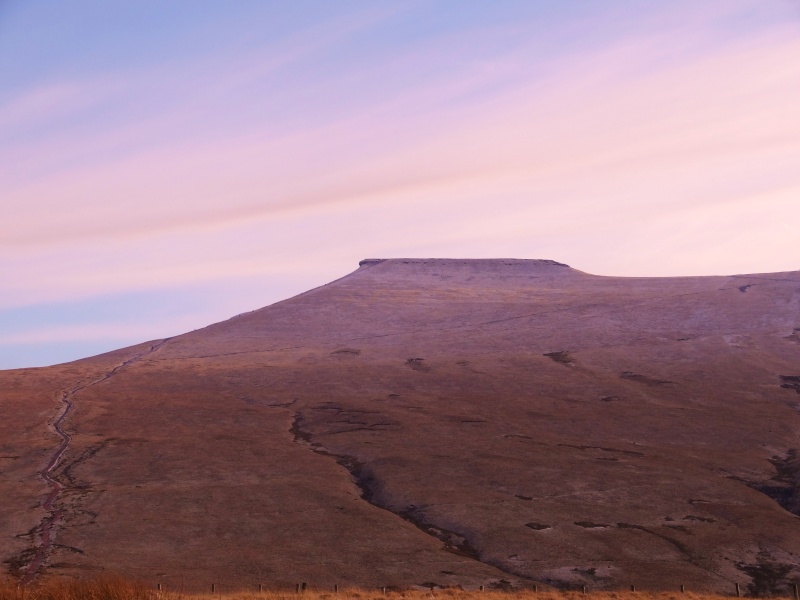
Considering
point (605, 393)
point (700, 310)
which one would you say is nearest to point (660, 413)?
point (605, 393)

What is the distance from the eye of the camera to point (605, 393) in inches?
3066

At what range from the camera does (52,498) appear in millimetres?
51781

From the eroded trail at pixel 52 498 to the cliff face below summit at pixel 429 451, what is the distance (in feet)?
0.74

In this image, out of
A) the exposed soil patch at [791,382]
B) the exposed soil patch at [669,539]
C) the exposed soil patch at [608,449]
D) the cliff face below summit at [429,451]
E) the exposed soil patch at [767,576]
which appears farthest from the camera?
the exposed soil patch at [791,382]

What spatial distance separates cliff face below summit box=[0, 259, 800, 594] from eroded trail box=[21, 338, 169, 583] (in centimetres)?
23

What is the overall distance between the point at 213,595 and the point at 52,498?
78.5 feet

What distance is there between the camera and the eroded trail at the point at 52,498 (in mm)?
41562

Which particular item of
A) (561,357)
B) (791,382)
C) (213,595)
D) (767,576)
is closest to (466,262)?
(561,357)

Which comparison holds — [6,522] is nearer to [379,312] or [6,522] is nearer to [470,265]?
[379,312]

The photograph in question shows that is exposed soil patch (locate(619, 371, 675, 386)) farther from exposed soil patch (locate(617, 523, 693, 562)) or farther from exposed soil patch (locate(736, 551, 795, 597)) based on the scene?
exposed soil patch (locate(736, 551, 795, 597))

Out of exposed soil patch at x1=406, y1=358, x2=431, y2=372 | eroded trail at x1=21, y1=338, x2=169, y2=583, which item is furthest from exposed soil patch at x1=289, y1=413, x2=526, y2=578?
exposed soil patch at x1=406, y1=358, x2=431, y2=372

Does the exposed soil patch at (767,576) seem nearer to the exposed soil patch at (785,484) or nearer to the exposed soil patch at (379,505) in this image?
the exposed soil patch at (785,484)

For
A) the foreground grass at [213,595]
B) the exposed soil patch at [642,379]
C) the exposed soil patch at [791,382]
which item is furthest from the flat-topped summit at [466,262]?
the foreground grass at [213,595]

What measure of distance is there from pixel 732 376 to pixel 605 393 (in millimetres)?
13338
